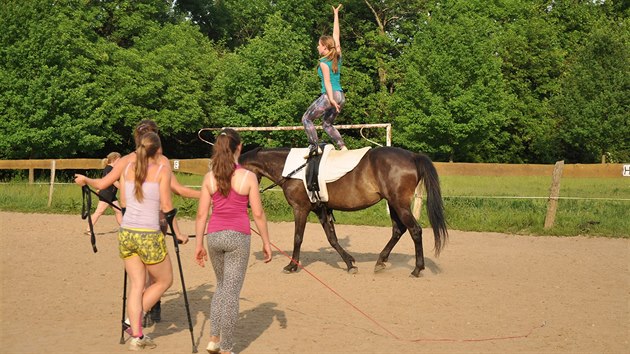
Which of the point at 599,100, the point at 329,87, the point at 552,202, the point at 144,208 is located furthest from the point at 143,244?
the point at 599,100

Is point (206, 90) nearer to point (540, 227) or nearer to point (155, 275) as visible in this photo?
point (540, 227)

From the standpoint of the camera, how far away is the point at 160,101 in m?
44.8

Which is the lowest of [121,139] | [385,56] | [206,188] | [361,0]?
[121,139]

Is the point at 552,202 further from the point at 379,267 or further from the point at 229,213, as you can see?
the point at 229,213

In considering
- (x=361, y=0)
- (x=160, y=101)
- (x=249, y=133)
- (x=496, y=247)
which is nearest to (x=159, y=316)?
(x=496, y=247)

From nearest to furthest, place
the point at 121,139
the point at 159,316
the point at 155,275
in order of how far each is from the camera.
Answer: the point at 155,275
the point at 159,316
the point at 121,139

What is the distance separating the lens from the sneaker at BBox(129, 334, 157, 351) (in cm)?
702

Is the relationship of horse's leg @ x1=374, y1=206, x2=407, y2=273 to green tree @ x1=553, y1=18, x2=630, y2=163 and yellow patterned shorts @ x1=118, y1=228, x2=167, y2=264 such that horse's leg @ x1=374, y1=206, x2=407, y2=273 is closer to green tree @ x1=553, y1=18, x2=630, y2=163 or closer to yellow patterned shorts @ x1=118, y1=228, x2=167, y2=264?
yellow patterned shorts @ x1=118, y1=228, x2=167, y2=264

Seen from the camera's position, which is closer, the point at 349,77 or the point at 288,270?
the point at 288,270

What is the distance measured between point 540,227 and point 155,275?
11.3 meters

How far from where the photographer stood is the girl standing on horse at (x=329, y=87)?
36.1 ft

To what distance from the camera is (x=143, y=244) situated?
265 inches

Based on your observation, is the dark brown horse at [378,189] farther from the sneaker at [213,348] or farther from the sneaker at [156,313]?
the sneaker at [213,348]

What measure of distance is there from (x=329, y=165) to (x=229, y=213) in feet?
17.8
